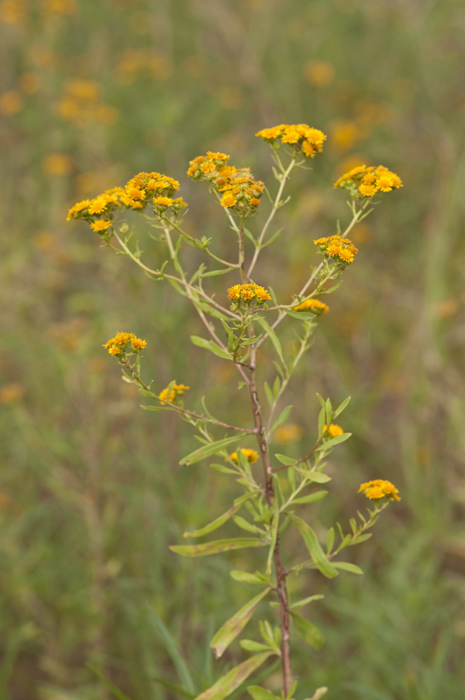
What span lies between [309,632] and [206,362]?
1.81 meters

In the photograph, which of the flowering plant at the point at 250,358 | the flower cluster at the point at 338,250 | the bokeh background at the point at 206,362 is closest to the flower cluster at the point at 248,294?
the flowering plant at the point at 250,358

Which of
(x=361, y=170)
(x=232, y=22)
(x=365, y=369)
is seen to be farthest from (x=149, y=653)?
(x=232, y=22)

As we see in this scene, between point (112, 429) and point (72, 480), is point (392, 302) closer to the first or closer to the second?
point (112, 429)

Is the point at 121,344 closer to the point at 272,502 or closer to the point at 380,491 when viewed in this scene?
the point at 272,502

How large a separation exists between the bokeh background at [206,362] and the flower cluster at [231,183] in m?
0.82

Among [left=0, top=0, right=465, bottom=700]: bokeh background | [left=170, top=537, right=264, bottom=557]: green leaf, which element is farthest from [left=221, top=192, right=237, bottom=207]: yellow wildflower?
[left=0, top=0, right=465, bottom=700]: bokeh background

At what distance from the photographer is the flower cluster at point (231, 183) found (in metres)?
1.12

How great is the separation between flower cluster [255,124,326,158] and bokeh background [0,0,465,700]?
3.10 feet

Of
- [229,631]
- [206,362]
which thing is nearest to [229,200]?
[229,631]

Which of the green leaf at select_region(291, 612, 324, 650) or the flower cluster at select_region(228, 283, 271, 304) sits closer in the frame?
the flower cluster at select_region(228, 283, 271, 304)

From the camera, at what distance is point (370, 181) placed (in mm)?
1197

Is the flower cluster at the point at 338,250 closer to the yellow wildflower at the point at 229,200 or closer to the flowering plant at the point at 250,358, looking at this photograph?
the flowering plant at the point at 250,358

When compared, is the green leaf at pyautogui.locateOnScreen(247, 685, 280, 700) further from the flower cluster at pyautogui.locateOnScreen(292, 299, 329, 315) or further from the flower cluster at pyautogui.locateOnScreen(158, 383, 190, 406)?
the flower cluster at pyautogui.locateOnScreen(292, 299, 329, 315)

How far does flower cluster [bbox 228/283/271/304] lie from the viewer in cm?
104
